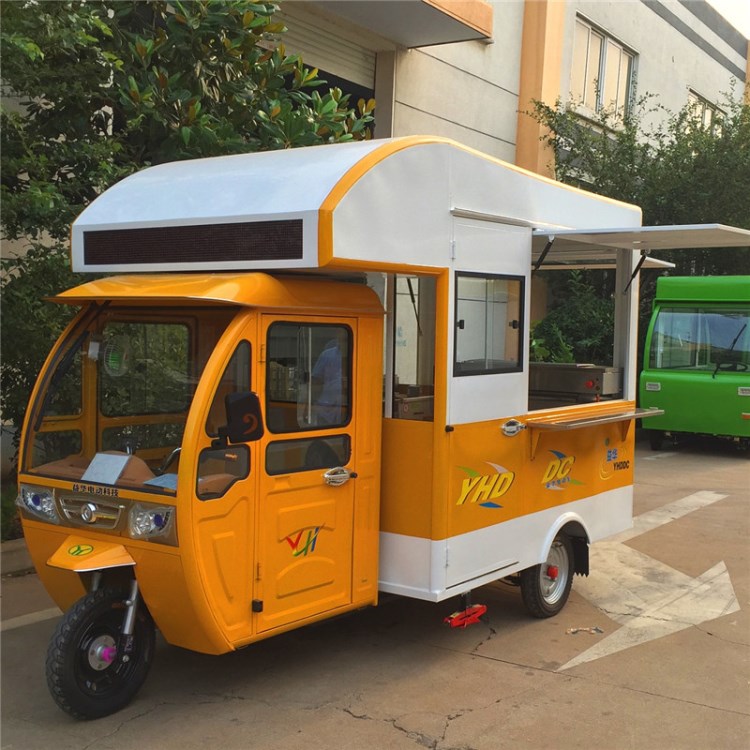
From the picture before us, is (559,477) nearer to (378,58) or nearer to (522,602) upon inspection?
(522,602)

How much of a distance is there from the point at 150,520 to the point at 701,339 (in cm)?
1218

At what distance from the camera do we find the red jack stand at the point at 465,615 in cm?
552

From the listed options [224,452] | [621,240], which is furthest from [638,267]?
[224,452]

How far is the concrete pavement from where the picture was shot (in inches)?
176

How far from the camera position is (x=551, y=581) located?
646 cm

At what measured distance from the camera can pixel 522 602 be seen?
21.5 feet

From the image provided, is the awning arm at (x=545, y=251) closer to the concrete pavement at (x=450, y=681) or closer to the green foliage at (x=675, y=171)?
the concrete pavement at (x=450, y=681)

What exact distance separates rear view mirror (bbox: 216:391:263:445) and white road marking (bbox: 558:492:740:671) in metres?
2.42

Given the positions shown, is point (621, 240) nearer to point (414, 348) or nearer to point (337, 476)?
point (414, 348)

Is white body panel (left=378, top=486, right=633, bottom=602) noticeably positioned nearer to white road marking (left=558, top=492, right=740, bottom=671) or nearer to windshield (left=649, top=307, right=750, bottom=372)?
white road marking (left=558, top=492, right=740, bottom=671)

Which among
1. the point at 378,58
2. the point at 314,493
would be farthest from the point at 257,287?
the point at 378,58

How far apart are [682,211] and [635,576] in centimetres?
1136

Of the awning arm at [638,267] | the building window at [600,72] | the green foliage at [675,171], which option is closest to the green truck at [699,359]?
the green foliage at [675,171]

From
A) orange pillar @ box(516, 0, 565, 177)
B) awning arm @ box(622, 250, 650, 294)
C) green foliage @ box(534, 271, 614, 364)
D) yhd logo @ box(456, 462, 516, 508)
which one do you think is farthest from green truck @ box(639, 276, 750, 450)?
yhd logo @ box(456, 462, 516, 508)
